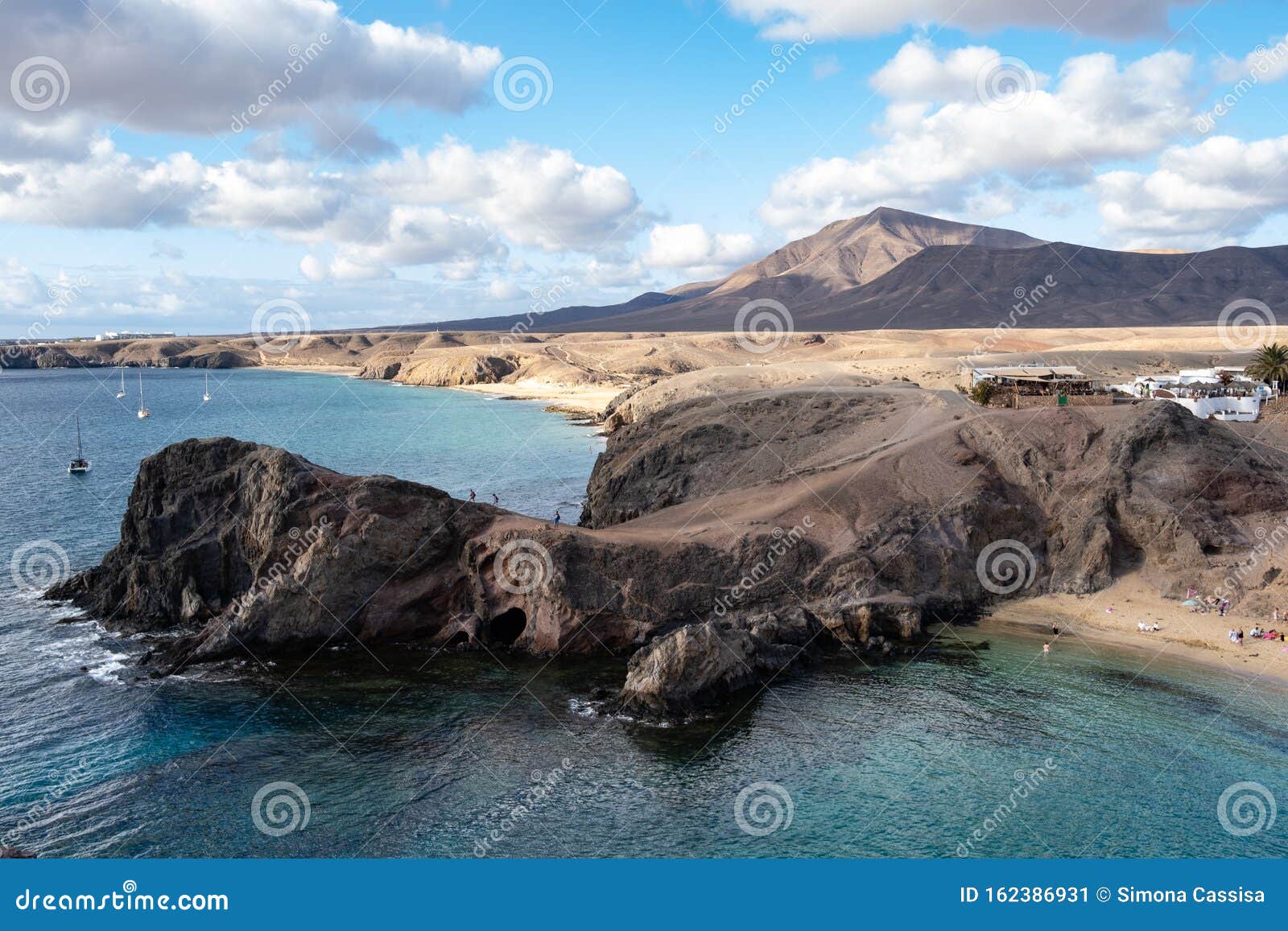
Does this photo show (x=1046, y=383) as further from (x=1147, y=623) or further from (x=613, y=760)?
(x=613, y=760)

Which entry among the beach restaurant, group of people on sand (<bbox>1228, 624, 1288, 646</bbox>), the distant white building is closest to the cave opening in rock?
group of people on sand (<bbox>1228, 624, 1288, 646</bbox>)

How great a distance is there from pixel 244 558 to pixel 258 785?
1582 centimetres

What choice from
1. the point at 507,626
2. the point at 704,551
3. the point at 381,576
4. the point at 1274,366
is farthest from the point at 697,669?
the point at 1274,366

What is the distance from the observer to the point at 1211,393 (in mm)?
67000

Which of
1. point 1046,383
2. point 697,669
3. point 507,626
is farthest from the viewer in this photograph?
point 1046,383

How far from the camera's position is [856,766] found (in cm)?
2842

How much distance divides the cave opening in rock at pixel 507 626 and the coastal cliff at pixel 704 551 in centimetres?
15

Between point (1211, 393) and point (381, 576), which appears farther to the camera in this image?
point (1211, 393)

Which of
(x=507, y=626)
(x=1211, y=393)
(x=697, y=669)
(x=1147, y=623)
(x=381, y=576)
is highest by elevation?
(x=1211, y=393)

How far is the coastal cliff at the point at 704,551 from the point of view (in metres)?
38.3

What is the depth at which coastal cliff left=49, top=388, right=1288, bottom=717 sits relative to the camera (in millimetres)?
38344

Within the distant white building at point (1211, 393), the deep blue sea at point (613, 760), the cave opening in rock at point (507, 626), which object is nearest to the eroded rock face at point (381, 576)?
the cave opening in rock at point (507, 626)

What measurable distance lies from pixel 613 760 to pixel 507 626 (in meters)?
12.5

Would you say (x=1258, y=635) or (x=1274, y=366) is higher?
(x=1274, y=366)
